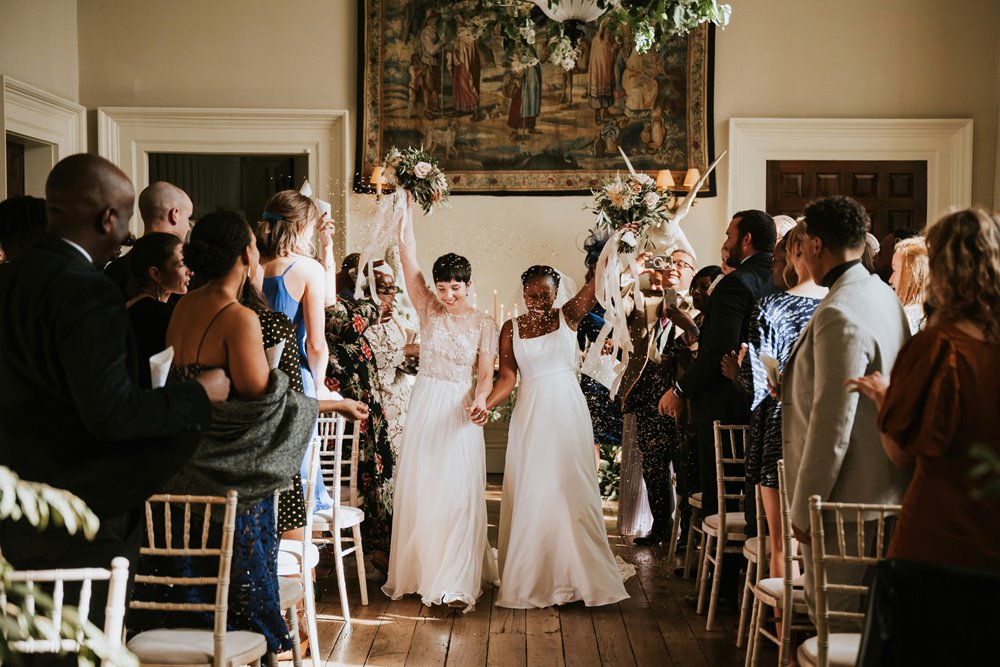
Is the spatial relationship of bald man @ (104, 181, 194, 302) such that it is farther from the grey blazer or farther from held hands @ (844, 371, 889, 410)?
held hands @ (844, 371, 889, 410)

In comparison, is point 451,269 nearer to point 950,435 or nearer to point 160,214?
point 160,214

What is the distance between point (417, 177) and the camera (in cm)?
508

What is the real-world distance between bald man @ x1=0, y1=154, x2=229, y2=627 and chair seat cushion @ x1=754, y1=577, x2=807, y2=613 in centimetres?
204

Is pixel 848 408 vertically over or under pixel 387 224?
under

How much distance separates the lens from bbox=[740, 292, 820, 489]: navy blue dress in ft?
13.3

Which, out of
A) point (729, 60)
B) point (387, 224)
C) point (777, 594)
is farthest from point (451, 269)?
point (729, 60)

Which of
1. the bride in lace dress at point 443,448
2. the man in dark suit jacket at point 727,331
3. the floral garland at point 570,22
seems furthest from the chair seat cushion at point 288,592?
the floral garland at point 570,22

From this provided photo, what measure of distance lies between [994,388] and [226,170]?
10518 mm

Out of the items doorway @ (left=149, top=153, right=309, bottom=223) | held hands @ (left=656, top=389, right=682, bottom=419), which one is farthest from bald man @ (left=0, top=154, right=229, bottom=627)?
doorway @ (left=149, top=153, right=309, bottom=223)

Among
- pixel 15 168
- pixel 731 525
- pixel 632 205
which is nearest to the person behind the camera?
pixel 731 525

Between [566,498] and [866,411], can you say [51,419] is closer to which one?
[866,411]

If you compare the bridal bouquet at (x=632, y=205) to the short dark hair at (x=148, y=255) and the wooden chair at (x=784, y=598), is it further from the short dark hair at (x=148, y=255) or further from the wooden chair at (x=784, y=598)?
the short dark hair at (x=148, y=255)

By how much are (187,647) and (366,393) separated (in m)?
2.98

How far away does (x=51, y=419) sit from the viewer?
227 cm
